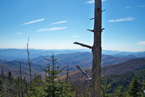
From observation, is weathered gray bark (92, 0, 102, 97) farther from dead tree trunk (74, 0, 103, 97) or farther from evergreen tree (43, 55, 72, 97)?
evergreen tree (43, 55, 72, 97)

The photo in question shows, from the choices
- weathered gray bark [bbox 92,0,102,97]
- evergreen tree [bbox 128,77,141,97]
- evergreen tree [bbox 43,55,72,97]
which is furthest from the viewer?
evergreen tree [bbox 128,77,141,97]

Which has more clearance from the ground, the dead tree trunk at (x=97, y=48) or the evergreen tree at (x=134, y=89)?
the dead tree trunk at (x=97, y=48)

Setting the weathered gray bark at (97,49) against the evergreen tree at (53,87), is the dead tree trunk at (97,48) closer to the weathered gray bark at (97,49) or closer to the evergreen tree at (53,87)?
the weathered gray bark at (97,49)

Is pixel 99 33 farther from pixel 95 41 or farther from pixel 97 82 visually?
pixel 97 82

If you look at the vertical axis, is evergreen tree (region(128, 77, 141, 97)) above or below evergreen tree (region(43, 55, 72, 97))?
below

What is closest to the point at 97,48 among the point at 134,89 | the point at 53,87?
the point at 53,87

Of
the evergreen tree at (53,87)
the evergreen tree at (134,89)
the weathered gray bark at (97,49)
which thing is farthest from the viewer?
the evergreen tree at (134,89)

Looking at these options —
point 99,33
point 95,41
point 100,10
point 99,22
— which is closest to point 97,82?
point 95,41

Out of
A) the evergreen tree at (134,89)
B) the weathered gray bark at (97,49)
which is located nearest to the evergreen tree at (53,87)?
the weathered gray bark at (97,49)

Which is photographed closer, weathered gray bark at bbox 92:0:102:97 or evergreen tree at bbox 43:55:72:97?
weathered gray bark at bbox 92:0:102:97

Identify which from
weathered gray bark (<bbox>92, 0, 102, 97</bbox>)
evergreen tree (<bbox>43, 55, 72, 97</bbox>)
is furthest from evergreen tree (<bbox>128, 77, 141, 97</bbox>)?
weathered gray bark (<bbox>92, 0, 102, 97</bbox>)

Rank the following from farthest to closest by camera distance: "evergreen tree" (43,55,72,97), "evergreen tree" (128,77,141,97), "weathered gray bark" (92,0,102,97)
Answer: "evergreen tree" (128,77,141,97)
"evergreen tree" (43,55,72,97)
"weathered gray bark" (92,0,102,97)

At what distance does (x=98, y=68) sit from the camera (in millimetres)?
3955

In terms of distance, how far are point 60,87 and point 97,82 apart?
369cm
